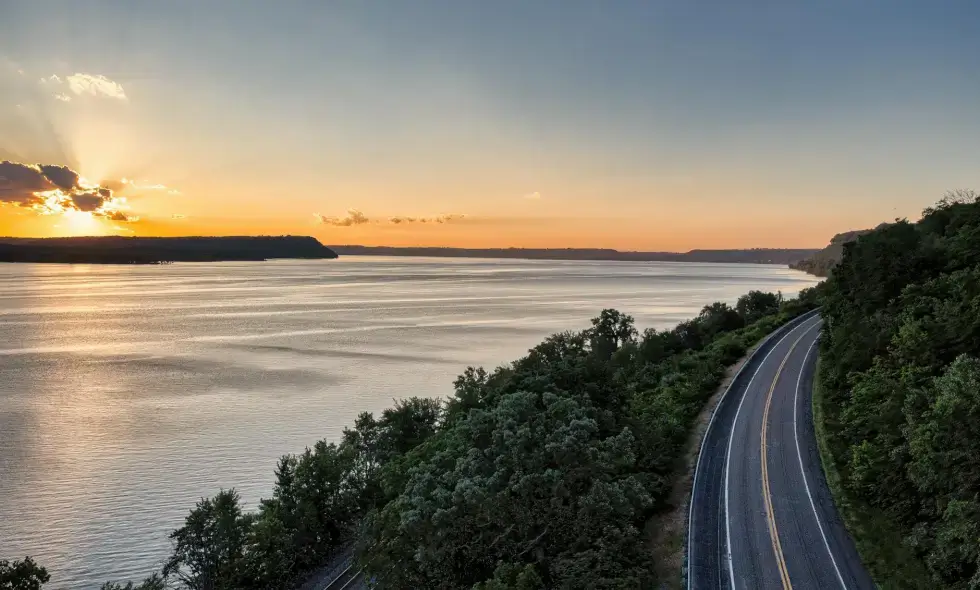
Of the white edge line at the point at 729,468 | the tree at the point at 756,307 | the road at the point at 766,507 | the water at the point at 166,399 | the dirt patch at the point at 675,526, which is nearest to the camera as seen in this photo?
the road at the point at 766,507

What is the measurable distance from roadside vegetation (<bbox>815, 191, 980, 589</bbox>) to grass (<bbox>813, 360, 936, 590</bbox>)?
6 cm

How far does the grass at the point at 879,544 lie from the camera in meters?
24.7

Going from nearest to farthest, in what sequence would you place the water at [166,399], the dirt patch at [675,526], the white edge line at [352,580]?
1. the dirt patch at [675,526]
2. the white edge line at [352,580]
3. the water at [166,399]

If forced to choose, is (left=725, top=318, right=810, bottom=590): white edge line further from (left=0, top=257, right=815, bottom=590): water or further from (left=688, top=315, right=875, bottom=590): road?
(left=0, top=257, right=815, bottom=590): water

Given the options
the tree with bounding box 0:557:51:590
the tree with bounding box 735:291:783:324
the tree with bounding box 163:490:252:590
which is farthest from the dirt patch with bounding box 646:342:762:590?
the tree with bounding box 735:291:783:324

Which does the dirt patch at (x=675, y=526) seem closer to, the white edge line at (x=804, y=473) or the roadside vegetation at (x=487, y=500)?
the roadside vegetation at (x=487, y=500)

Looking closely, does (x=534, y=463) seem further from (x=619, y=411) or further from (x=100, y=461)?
(x=100, y=461)

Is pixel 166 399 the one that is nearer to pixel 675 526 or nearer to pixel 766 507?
pixel 675 526

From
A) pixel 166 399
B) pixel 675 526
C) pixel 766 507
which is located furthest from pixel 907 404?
pixel 166 399

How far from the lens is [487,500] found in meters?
26.0

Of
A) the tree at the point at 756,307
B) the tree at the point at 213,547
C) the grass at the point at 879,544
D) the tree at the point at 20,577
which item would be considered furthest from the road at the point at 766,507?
the tree at the point at 756,307

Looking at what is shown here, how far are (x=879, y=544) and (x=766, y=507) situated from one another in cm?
559

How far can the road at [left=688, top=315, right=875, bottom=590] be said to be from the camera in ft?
85.9

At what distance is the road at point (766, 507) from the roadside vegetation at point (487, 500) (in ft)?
8.49
